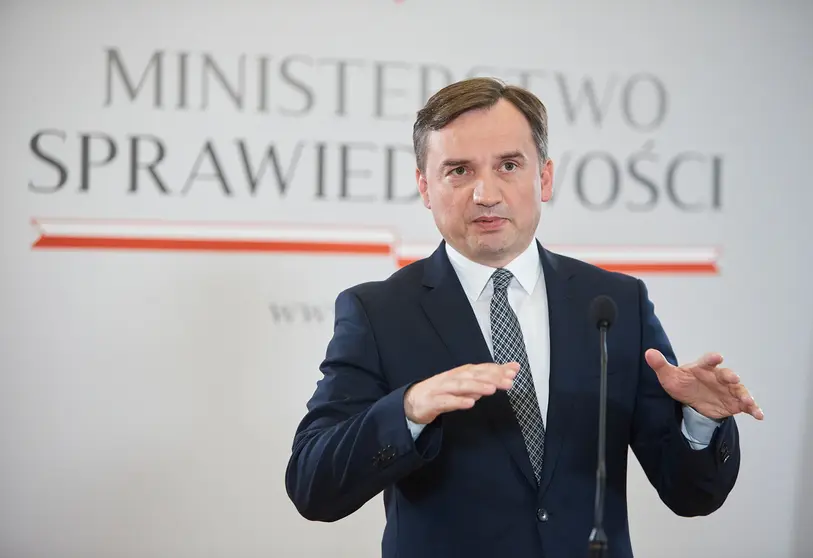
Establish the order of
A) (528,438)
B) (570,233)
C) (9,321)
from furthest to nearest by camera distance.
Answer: (570,233), (9,321), (528,438)

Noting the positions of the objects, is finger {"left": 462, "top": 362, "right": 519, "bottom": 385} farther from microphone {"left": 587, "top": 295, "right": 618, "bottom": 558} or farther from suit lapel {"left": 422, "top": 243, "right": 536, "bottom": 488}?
suit lapel {"left": 422, "top": 243, "right": 536, "bottom": 488}

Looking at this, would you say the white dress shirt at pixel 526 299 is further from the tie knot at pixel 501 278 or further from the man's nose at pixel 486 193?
the man's nose at pixel 486 193

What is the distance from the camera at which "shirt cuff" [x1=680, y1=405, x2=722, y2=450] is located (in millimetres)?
1534

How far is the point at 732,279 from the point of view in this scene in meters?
3.38

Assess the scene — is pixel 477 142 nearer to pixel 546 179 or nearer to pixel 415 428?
pixel 546 179

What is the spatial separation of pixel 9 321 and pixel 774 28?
10.1ft

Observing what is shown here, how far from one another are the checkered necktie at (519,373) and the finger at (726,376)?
0.36 meters

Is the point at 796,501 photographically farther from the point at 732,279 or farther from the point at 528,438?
the point at 528,438

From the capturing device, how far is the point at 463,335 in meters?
1.67

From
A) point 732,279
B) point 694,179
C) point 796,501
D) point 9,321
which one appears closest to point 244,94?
point 9,321

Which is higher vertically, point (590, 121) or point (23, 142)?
point (590, 121)

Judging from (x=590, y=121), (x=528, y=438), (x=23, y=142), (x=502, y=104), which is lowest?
(x=528, y=438)

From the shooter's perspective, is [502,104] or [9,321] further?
[9,321]

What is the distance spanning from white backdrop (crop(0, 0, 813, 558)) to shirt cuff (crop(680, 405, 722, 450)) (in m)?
1.66
